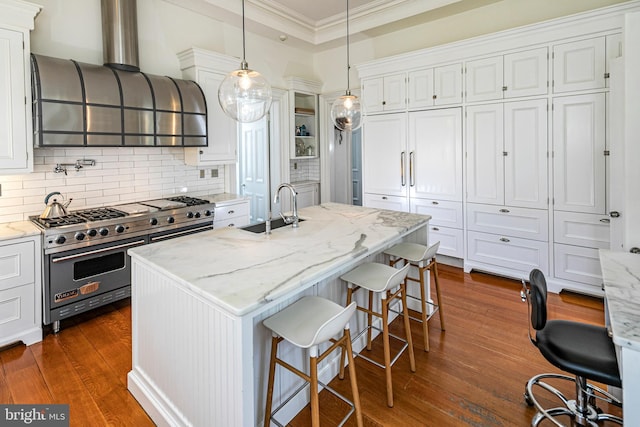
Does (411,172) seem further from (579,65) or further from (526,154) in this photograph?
(579,65)

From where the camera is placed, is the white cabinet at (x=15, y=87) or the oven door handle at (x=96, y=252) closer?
A: the white cabinet at (x=15, y=87)

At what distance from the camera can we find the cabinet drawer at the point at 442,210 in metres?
4.41

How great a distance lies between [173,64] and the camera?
4.12 m

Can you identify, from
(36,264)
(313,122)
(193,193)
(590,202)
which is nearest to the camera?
(36,264)

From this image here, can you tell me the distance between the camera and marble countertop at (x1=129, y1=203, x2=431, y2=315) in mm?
1528

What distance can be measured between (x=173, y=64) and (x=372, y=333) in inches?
144

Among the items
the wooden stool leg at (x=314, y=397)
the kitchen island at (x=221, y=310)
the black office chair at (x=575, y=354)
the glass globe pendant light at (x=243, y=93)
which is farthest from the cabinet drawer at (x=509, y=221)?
the wooden stool leg at (x=314, y=397)

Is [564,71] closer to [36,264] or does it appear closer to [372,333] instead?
[372,333]

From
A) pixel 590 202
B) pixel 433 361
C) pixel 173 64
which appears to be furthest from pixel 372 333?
pixel 173 64

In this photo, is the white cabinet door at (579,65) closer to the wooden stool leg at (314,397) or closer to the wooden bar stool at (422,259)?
the wooden bar stool at (422,259)

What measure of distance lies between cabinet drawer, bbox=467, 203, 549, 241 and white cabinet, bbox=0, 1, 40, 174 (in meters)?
4.45

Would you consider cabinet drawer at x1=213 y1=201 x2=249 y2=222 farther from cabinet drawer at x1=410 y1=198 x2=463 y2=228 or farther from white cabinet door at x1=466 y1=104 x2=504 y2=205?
white cabinet door at x1=466 y1=104 x2=504 y2=205

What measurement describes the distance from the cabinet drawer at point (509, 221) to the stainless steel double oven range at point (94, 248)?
332cm

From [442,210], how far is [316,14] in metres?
3.21
